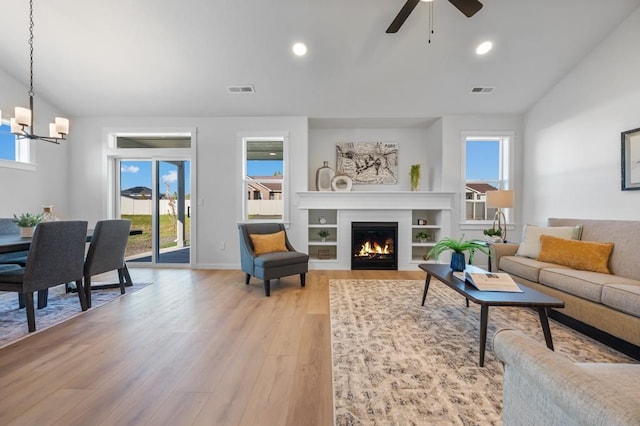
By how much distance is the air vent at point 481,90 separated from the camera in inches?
172

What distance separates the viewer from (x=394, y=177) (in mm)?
5500

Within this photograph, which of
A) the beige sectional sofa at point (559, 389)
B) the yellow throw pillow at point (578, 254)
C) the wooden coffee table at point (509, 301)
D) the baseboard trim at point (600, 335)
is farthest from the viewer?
the yellow throw pillow at point (578, 254)

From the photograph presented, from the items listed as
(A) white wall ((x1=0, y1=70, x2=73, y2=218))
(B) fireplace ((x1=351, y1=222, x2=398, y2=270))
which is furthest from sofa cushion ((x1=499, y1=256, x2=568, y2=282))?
(A) white wall ((x1=0, y1=70, x2=73, y2=218))

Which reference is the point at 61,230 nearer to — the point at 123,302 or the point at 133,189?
the point at 123,302

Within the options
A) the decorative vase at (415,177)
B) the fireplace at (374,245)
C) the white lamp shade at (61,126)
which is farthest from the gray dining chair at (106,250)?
the decorative vase at (415,177)

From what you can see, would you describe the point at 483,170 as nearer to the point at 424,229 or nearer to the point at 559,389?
the point at 424,229

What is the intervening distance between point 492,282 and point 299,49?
352cm

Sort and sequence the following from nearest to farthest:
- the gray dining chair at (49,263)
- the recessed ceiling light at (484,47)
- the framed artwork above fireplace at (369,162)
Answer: the gray dining chair at (49,263) → the recessed ceiling light at (484,47) → the framed artwork above fireplace at (369,162)

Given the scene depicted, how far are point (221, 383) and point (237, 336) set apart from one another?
2.14 feet

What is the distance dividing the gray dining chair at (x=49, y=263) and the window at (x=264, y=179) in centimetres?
257

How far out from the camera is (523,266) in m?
3.17

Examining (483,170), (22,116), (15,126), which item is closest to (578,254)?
(483,170)

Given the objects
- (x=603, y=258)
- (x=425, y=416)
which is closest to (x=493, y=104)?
(x=603, y=258)

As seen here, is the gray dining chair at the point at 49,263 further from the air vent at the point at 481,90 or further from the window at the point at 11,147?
the air vent at the point at 481,90
